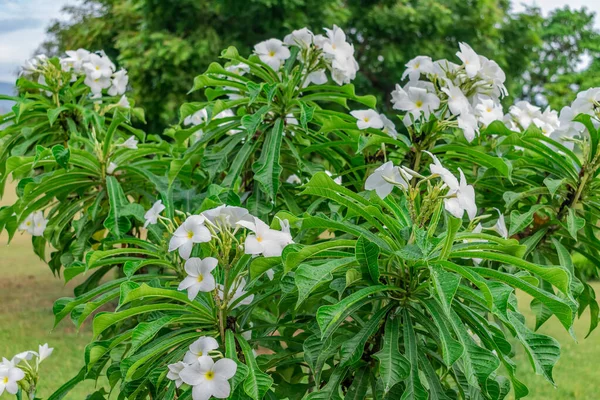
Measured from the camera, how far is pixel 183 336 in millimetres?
1497

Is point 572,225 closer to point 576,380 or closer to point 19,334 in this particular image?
point 576,380

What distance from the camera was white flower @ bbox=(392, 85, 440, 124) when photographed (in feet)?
5.62

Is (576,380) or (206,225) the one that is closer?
(206,225)

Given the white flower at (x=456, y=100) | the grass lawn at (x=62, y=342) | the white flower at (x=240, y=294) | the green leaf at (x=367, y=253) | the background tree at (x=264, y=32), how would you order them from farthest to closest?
1. the background tree at (x=264, y=32)
2. the grass lawn at (x=62, y=342)
3. the white flower at (x=456, y=100)
4. the white flower at (x=240, y=294)
5. the green leaf at (x=367, y=253)

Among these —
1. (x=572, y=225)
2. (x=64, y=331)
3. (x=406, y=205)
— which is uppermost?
(x=406, y=205)

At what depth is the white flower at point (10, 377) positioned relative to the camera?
6.63 feet

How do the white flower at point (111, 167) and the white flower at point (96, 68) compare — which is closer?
the white flower at point (111, 167)

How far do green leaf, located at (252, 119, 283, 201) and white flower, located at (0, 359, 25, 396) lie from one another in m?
1.00

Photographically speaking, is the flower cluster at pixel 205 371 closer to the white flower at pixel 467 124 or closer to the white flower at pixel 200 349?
the white flower at pixel 200 349

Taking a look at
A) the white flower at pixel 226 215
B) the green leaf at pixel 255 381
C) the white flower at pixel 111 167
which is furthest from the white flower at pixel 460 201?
the white flower at pixel 111 167

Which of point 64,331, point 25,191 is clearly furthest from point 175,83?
point 25,191

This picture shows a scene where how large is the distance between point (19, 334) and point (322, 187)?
6.61 m

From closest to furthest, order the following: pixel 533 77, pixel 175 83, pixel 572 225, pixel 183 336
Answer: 1. pixel 183 336
2. pixel 572 225
3. pixel 175 83
4. pixel 533 77

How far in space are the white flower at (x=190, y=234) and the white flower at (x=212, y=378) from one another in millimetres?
228
